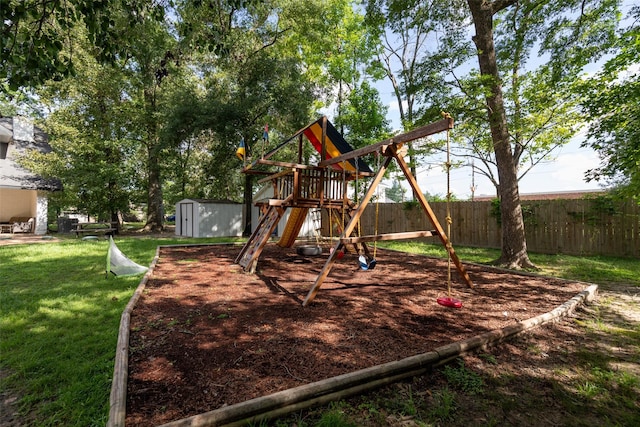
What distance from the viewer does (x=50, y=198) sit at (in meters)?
17.4

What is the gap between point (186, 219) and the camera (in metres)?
16.7

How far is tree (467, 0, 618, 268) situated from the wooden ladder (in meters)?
5.27

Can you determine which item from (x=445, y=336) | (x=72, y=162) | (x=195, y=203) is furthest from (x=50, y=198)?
(x=445, y=336)

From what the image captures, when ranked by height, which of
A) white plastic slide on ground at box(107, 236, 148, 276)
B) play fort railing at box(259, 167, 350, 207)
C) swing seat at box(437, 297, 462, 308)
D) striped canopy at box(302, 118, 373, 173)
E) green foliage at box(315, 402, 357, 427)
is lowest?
green foliage at box(315, 402, 357, 427)

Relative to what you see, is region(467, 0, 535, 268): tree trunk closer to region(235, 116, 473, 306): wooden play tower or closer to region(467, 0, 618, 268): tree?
region(467, 0, 618, 268): tree

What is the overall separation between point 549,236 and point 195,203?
625 inches

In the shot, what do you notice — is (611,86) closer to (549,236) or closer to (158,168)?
(549,236)

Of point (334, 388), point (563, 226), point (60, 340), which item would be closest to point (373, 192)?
point (334, 388)

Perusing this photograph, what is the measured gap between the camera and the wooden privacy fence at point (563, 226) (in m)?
7.97

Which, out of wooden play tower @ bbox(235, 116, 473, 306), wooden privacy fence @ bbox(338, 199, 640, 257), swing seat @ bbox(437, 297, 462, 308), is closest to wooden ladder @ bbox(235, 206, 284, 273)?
wooden play tower @ bbox(235, 116, 473, 306)

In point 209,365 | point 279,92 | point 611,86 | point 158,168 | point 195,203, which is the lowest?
point 209,365

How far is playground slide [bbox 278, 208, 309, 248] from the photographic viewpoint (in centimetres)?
773

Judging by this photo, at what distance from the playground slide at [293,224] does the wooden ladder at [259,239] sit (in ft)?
2.72

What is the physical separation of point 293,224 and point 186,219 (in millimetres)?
10936
